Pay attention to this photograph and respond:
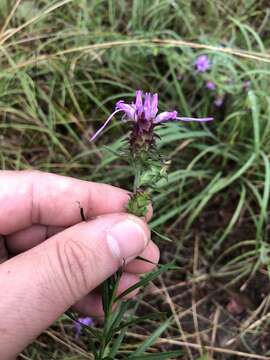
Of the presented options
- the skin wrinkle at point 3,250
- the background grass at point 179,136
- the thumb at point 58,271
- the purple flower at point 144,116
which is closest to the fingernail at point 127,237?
the thumb at point 58,271

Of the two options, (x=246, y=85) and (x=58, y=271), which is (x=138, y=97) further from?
(x=246, y=85)

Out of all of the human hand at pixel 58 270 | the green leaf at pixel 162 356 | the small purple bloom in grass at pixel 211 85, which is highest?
the small purple bloom in grass at pixel 211 85

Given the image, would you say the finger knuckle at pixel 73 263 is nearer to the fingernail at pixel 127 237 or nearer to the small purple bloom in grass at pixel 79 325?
the fingernail at pixel 127 237

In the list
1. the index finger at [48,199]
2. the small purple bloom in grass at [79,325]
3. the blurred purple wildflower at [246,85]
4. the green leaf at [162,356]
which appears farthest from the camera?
the blurred purple wildflower at [246,85]

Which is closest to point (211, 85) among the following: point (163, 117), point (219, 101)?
point (219, 101)

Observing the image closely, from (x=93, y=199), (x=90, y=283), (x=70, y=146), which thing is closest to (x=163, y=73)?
Answer: (x=70, y=146)

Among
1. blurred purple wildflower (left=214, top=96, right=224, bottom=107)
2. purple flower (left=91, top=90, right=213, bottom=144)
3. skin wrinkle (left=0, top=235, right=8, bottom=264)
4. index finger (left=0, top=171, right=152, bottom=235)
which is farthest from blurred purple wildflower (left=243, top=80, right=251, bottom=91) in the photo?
skin wrinkle (left=0, top=235, right=8, bottom=264)
